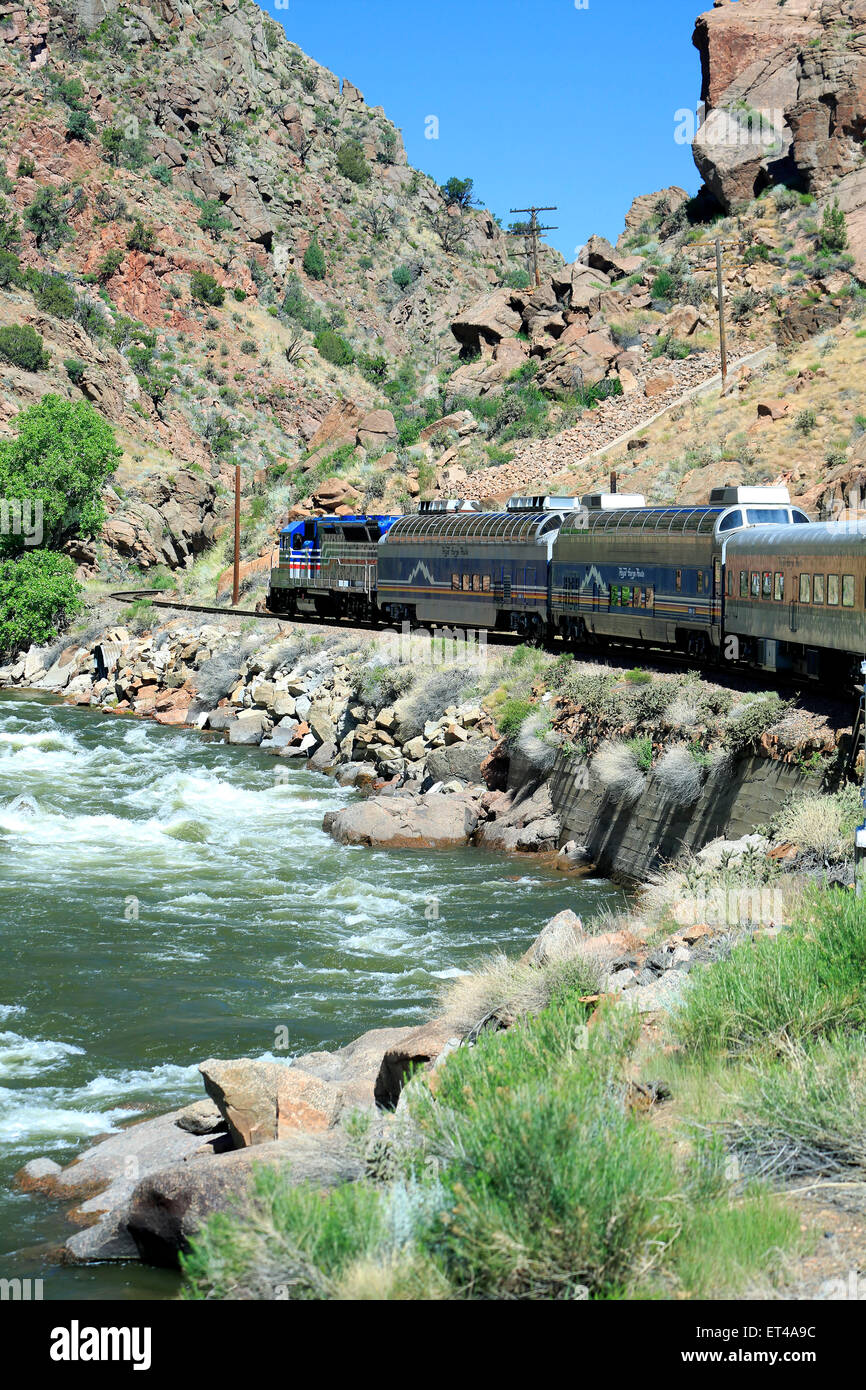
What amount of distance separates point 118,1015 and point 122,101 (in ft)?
324

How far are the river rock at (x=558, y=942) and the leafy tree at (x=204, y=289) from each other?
8691cm

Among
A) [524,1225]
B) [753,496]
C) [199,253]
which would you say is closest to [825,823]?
[524,1225]

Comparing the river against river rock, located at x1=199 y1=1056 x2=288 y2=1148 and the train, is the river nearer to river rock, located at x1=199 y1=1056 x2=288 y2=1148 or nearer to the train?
river rock, located at x1=199 y1=1056 x2=288 y2=1148

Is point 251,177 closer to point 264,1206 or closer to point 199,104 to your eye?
point 199,104

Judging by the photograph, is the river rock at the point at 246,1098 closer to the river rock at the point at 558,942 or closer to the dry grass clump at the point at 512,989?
the dry grass clump at the point at 512,989

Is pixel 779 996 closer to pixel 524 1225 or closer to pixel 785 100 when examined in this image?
pixel 524 1225

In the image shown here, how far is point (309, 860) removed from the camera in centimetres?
2159

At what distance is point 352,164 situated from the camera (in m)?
120

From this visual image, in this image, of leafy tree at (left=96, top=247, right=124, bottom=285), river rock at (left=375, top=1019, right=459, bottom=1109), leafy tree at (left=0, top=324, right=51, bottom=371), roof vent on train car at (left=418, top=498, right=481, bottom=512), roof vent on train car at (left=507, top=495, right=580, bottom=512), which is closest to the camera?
river rock at (left=375, top=1019, right=459, bottom=1109)

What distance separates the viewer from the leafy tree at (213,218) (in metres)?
97.2

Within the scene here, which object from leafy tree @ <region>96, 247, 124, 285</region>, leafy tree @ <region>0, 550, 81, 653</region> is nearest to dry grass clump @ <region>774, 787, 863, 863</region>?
leafy tree @ <region>0, 550, 81, 653</region>

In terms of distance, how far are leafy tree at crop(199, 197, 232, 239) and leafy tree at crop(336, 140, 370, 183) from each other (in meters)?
24.7

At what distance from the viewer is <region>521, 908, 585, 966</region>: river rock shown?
11.7 metres
